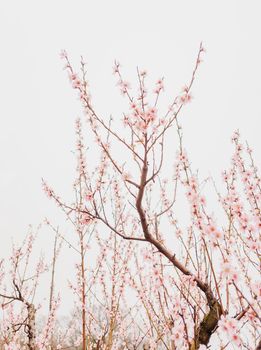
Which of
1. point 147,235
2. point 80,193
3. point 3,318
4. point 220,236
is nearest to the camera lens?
point 220,236

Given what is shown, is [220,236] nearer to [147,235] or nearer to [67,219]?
[147,235]

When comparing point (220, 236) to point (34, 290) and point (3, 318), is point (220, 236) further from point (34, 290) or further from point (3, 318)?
point (3, 318)

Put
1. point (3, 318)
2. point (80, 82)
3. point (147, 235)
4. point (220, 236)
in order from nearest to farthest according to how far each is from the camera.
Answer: point (220, 236)
point (147, 235)
point (80, 82)
point (3, 318)

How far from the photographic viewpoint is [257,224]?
10.0ft

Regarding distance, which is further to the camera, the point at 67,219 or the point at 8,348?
the point at 8,348

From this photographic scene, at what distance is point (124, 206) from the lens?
5125 millimetres

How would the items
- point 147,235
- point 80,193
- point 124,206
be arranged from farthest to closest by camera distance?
1. point 124,206
2. point 80,193
3. point 147,235

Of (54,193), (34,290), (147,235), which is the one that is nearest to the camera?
(147,235)

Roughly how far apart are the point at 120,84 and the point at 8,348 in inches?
168

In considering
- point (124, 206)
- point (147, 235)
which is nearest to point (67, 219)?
point (124, 206)

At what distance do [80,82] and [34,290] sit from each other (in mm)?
4793

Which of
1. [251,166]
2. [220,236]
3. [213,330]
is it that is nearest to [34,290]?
[213,330]

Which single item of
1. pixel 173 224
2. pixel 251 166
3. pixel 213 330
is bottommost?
pixel 213 330

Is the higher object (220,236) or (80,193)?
(80,193)
